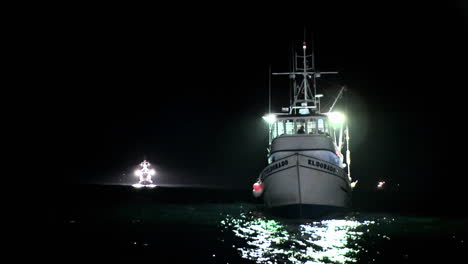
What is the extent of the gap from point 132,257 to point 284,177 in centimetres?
1345

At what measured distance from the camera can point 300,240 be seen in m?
16.3

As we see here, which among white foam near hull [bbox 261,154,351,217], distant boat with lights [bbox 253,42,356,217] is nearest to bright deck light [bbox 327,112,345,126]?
distant boat with lights [bbox 253,42,356,217]

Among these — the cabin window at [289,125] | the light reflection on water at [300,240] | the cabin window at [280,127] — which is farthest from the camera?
the cabin window at [280,127]

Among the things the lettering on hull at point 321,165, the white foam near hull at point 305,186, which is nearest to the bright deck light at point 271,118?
the white foam near hull at point 305,186

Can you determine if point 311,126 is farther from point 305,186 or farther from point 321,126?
point 305,186

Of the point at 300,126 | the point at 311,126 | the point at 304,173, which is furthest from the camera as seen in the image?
the point at 300,126

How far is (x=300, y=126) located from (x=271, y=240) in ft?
46.7

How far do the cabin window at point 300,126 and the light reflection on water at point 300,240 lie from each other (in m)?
7.56

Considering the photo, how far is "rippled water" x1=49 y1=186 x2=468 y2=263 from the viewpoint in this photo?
527 inches

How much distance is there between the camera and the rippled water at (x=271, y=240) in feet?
43.9

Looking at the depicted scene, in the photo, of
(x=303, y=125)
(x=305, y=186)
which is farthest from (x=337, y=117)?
(x=305, y=186)

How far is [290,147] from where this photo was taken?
1086 inches

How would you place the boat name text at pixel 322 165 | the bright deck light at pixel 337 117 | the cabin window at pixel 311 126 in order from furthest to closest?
the bright deck light at pixel 337 117, the cabin window at pixel 311 126, the boat name text at pixel 322 165

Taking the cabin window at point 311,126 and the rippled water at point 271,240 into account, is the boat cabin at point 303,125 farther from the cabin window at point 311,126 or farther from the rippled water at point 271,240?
the rippled water at point 271,240
